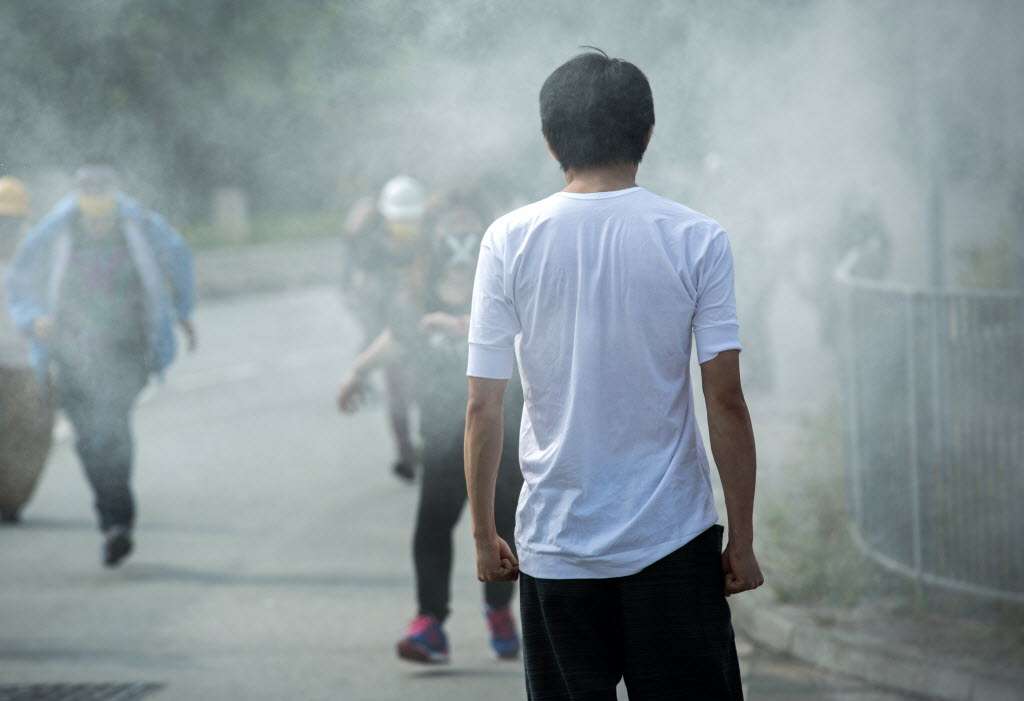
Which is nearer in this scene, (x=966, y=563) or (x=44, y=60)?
(x=966, y=563)

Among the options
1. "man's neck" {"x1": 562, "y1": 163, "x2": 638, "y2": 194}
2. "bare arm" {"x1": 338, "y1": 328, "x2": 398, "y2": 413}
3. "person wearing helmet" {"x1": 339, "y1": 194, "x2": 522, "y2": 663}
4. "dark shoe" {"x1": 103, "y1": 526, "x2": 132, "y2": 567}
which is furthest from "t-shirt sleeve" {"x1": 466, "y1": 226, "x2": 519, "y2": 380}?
"dark shoe" {"x1": 103, "y1": 526, "x2": 132, "y2": 567}

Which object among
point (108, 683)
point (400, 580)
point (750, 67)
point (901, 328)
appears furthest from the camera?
point (750, 67)

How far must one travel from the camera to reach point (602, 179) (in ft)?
8.59

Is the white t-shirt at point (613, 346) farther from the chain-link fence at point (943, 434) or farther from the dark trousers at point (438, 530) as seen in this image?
the chain-link fence at point (943, 434)

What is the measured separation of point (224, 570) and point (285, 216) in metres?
29.6

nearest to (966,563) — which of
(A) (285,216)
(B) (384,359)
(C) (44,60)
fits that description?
(B) (384,359)

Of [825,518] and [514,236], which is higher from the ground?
[514,236]

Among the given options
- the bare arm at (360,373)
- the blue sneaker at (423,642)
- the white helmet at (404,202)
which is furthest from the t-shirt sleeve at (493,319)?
the white helmet at (404,202)

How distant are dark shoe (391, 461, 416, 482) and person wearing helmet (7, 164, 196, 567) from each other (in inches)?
72.9

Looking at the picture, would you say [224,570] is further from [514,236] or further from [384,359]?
[514,236]

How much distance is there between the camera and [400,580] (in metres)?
6.02

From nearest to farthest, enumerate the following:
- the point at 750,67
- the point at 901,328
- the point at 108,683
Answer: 1. the point at 108,683
2. the point at 901,328
3. the point at 750,67

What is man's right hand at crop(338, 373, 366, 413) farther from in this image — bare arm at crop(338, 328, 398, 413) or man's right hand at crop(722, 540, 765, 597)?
man's right hand at crop(722, 540, 765, 597)

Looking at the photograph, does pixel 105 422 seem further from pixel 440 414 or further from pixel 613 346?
pixel 613 346
